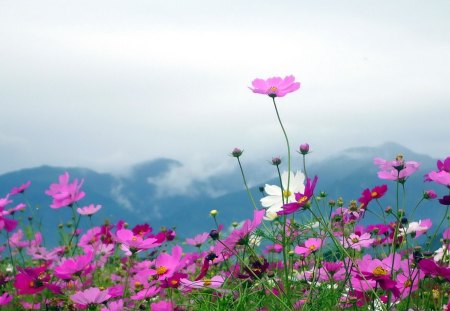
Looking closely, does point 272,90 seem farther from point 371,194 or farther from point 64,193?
point 64,193

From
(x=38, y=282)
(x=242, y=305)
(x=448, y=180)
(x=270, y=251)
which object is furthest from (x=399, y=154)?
(x=270, y=251)

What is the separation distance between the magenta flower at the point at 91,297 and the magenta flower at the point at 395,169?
0.83 m

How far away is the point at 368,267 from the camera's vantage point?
1505mm

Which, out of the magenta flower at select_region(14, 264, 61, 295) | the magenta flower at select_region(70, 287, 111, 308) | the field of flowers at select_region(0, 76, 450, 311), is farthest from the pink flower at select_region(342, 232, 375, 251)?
the magenta flower at select_region(14, 264, 61, 295)

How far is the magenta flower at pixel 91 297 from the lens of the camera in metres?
1.77

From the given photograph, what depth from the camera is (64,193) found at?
235 centimetres

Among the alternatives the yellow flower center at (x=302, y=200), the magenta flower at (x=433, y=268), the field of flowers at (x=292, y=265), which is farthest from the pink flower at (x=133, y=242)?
the magenta flower at (x=433, y=268)

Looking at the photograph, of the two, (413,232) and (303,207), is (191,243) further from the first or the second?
(303,207)

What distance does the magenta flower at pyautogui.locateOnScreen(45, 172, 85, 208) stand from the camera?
236 cm

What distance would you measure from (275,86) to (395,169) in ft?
1.31

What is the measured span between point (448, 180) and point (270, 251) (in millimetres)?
1596

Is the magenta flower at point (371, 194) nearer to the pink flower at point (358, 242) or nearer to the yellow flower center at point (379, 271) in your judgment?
the pink flower at point (358, 242)

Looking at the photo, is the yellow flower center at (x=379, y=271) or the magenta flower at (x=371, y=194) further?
the magenta flower at (x=371, y=194)

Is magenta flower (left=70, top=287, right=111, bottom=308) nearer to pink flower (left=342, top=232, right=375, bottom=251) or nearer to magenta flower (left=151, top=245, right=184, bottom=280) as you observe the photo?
magenta flower (left=151, top=245, right=184, bottom=280)
